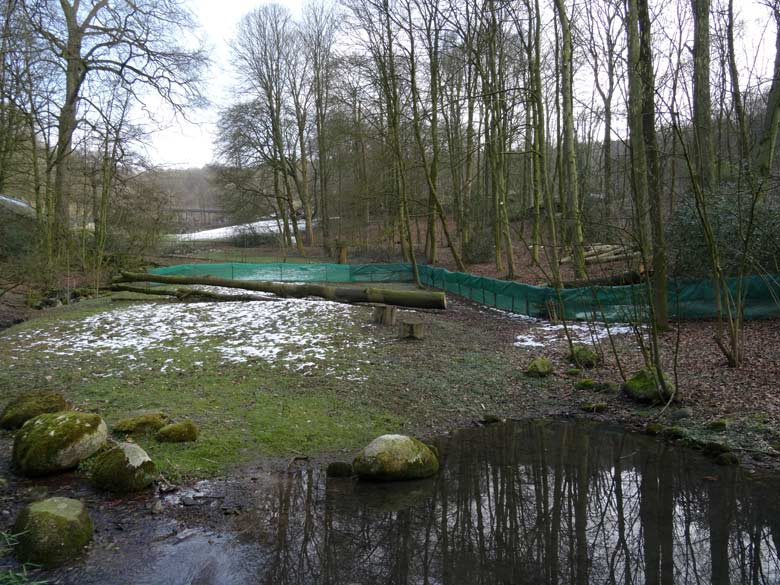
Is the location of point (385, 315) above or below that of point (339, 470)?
above

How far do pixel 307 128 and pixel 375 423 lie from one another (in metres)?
35.9

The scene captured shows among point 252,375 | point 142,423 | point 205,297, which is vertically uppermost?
point 205,297

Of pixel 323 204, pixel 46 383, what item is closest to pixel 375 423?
pixel 46 383

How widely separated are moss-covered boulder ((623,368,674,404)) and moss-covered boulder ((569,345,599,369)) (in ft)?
4.74

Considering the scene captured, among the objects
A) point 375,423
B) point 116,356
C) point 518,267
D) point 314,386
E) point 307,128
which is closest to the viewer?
point 375,423

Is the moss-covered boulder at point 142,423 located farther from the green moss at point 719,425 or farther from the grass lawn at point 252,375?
the green moss at point 719,425

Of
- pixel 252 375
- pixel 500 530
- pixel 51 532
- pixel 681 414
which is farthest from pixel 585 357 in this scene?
pixel 51 532

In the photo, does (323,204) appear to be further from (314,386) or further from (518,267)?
(314,386)

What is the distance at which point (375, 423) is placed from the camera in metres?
A: 7.45

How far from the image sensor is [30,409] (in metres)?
6.54

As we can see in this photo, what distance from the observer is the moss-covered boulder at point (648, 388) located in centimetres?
788

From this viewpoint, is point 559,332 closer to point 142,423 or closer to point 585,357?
point 585,357

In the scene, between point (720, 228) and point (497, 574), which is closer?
point (497, 574)

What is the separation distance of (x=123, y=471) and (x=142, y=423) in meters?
1.35
